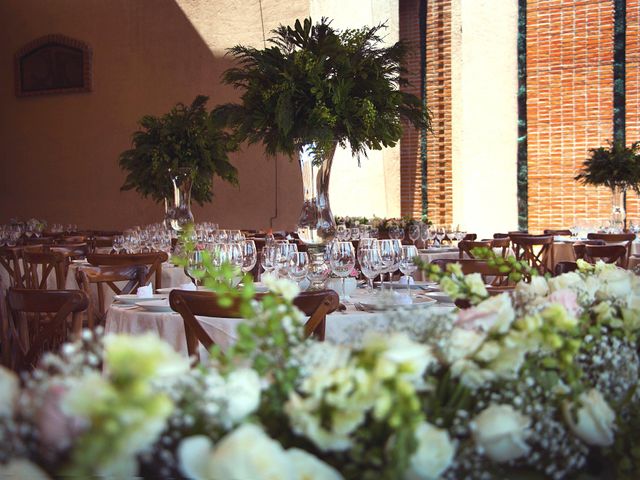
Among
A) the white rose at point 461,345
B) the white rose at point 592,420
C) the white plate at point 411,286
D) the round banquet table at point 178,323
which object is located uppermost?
the white rose at point 461,345

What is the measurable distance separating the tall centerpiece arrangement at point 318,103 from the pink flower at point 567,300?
96.6 inches

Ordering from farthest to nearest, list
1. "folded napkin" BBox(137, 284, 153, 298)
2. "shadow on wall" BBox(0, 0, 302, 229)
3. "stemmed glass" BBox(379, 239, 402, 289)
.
Answer: 1. "shadow on wall" BBox(0, 0, 302, 229)
2. "folded napkin" BBox(137, 284, 153, 298)
3. "stemmed glass" BBox(379, 239, 402, 289)

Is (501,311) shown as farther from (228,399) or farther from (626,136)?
(626,136)

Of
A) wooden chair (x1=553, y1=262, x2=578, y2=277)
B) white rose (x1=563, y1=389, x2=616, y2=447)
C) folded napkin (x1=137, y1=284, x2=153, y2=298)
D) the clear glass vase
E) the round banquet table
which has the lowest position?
the round banquet table

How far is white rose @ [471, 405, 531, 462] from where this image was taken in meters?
0.85

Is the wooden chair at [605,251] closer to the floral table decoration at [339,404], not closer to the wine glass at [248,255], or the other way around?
the wine glass at [248,255]

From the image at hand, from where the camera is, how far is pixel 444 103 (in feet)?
32.5

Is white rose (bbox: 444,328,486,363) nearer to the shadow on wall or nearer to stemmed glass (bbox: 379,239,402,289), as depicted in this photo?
stemmed glass (bbox: 379,239,402,289)

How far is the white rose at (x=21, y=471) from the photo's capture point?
70cm

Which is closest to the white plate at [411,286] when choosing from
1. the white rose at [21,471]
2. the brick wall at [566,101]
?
the white rose at [21,471]

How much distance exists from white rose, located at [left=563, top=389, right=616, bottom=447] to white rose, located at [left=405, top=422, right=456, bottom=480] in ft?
0.68

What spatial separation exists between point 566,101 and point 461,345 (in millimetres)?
9378

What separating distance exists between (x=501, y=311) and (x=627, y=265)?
5.63 metres

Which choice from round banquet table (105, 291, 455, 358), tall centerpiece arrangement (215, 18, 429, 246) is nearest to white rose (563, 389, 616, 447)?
round banquet table (105, 291, 455, 358)
